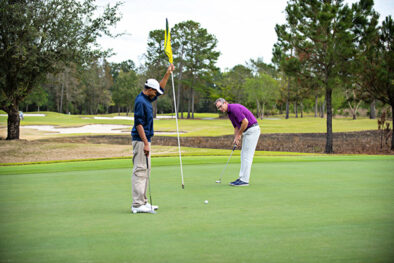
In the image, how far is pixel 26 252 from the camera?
354 centimetres

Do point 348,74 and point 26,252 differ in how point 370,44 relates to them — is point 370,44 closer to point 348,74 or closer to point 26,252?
point 348,74

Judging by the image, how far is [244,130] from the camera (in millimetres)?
8234

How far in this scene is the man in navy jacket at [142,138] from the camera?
5625 millimetres

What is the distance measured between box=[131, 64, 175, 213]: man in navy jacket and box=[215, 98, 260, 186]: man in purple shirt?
2348 millimetres

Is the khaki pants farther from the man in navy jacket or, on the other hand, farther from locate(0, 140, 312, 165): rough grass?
locate(0, 140, 312, 165): rough grass

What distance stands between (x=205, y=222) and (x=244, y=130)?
3.92m

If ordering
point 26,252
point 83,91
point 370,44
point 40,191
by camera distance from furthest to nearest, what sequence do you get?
point 83,91
point 370,44
point 40,191
point 26,252

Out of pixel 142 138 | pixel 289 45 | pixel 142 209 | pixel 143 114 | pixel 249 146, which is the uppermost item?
pixel 289 45

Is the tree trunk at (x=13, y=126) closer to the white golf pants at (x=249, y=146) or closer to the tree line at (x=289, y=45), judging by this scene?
the tree line at (x=289, y=45)

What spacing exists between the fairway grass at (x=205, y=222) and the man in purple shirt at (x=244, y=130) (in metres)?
0.40

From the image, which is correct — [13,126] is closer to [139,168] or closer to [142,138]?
[139,168]

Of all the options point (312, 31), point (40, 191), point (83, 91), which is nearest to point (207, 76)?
point (83, 91)

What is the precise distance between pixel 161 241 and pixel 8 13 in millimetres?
18342

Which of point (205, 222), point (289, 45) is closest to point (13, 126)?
point (289, 45)
